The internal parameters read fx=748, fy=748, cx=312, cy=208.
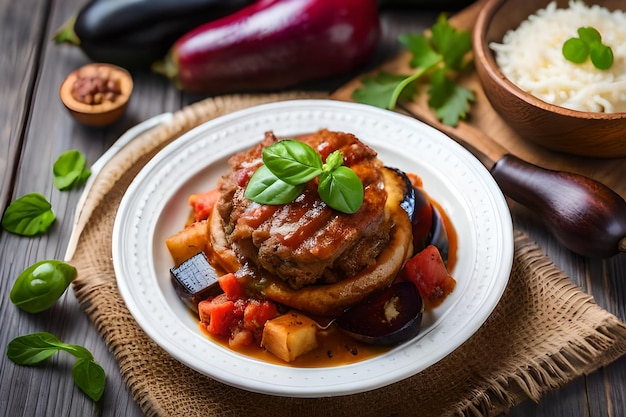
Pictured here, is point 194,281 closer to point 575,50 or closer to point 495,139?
point 495,139

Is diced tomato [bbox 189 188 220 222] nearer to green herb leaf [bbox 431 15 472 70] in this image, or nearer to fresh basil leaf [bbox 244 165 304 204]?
fresh basil leaf [bbox 244 165 304 204]

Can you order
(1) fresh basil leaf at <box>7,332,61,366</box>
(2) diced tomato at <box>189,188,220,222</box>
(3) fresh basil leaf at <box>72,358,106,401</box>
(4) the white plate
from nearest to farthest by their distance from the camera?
(4) the white plate → (3) fresh basil leaf at <box>72,358,106,401</box> → (1) fresh basil leaf at <box>7,332,61,366</box> → (2) diced tomato at <box>189,188,220,222</box>

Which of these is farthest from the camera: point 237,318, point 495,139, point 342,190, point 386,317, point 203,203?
point 495,139

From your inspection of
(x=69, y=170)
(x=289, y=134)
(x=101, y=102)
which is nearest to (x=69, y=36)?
(x=101, y=102)

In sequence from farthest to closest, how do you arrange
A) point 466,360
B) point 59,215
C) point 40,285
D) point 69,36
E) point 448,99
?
point 69,36 → point 448,99 → point 59,215 → point 40,285 → point 466,360

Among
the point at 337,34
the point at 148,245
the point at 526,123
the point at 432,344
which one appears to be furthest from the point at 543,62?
the point at 148,245

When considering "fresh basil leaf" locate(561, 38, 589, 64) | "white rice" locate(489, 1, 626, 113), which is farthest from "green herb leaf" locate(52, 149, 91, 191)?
"fresh basil leaf" locate(561, 38, 589, 64)

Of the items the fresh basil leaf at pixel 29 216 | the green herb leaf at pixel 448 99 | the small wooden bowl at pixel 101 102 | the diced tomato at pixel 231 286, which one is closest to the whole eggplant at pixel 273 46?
the small wooden bowl at pixel 101 102
